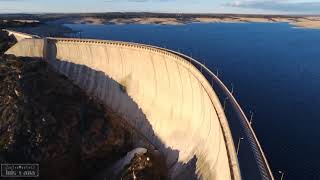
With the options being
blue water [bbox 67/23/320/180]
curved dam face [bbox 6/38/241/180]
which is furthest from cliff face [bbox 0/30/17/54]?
blue water [bbox 67/23/320/180]

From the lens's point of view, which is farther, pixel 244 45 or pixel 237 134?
pixel 244 45

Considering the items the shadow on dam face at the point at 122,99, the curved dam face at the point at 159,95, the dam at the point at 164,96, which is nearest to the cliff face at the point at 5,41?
the dam at the point at 164,96

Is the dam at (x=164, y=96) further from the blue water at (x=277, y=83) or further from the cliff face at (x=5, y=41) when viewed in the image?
the blue water at (x=277, y=83)

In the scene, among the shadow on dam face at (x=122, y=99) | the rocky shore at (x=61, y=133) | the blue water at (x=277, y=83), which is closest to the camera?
the shadow on dam face at (x=122, y=99)

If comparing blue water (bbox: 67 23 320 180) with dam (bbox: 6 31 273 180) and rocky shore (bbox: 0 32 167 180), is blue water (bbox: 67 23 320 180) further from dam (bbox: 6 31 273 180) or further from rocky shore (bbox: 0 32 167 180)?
rocky shore (bbox: 0 32 167 180)

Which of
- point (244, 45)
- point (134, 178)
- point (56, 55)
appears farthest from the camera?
point (244, 45)

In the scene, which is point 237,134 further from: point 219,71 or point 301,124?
point 219,71

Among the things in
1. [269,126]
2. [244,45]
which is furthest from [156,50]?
[244,45]

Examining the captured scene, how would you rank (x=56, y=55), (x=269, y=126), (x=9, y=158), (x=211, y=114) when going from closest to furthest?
(x=211, y=114)
(x=9, y=158)
(x=269, y=126)
(x=56, y=55)
